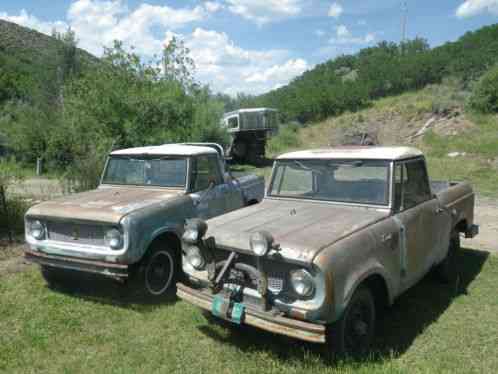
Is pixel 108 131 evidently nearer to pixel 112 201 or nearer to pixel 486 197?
pixel 112 201

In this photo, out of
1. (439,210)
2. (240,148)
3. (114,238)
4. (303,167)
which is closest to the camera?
(114,238)

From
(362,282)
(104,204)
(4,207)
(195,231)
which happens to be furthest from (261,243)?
(4,207)

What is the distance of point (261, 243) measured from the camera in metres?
3.37

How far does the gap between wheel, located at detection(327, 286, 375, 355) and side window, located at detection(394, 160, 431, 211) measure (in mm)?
1068

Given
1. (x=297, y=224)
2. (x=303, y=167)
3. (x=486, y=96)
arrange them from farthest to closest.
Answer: (x=486, y=96) → (x=303, y=167) → (x=297, y=224)

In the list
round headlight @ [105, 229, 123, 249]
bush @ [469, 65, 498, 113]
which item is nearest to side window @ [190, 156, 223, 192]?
round headlight @ [105, 229, 123, 249]

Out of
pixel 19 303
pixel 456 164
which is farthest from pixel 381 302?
pixel 456 164

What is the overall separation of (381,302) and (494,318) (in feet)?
4.64

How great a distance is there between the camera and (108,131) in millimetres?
11938

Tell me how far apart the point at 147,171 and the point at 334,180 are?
280 cm

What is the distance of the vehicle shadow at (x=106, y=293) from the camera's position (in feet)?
16.3

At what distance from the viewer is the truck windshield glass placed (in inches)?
235

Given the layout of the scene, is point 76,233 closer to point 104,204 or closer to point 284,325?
point 104,204

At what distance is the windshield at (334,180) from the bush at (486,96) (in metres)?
25.2
